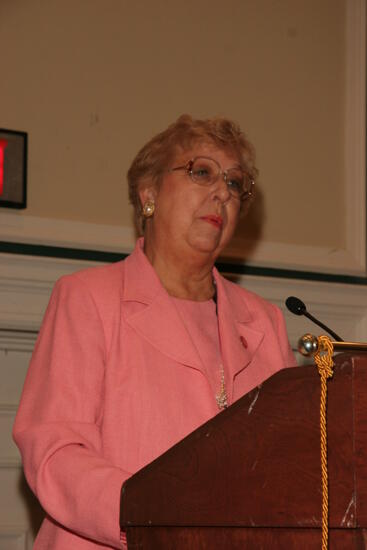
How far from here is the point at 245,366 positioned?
2.25 metres

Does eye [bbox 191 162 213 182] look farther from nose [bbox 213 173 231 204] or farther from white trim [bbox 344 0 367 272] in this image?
white trim [bbox 344 0 367 272]

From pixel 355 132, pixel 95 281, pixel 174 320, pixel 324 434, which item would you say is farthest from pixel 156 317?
pixel 355 132

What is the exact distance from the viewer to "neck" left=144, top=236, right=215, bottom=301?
2379 millimetres

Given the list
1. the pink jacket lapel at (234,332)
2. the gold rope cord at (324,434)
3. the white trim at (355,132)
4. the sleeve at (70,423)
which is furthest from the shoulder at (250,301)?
the gold rope cord at (324,434)

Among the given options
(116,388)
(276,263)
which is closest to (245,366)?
(116,388)

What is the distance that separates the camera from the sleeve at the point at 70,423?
1545mm

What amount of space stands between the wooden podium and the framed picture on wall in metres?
1.60

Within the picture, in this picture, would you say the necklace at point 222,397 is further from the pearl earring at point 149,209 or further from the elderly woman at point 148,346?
the pearl earring at point 149,209

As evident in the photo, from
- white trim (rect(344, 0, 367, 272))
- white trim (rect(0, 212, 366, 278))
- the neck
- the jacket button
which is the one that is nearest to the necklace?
the jacket button

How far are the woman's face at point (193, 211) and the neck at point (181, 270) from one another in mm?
13

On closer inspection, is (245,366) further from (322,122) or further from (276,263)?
(322,122)

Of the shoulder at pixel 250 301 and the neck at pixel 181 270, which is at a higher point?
the neck at pixel 181 270

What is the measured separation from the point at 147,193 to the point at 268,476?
1426 mm

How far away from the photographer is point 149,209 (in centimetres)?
246
